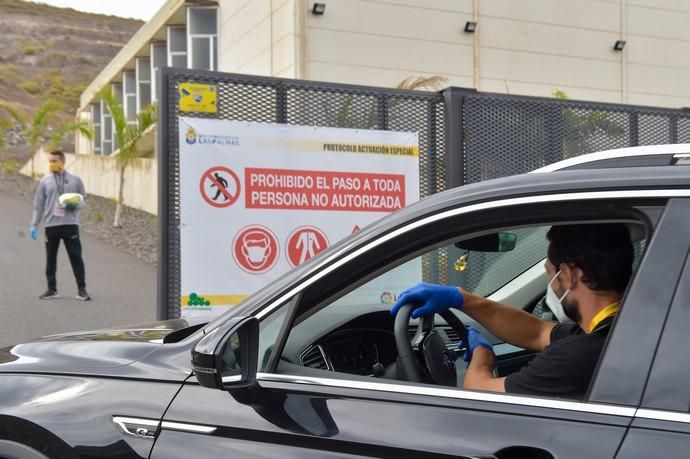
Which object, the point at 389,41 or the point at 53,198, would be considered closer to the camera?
the point at 53,198

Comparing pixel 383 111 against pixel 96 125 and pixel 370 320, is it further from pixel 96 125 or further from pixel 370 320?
pixel 96 125

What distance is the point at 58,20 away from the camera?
381ft

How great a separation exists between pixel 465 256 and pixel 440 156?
161 inches

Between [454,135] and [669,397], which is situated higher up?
[454,135]

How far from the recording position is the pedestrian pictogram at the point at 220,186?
6223mm

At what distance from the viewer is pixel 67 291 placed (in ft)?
42.0

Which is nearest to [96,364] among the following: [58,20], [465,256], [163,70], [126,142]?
[465,256]

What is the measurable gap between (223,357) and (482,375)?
2.37 feet

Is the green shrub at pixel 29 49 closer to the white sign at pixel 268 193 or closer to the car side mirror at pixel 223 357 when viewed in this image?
the white sign at pixel 268 193

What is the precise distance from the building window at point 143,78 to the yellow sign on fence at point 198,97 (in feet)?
91.3

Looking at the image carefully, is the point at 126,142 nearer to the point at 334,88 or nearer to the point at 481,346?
the point at 334,88

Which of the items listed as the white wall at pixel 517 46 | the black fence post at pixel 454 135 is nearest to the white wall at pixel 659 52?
the white wall at pixel 517 46

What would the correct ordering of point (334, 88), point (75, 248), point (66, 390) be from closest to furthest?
point (66, 390), point (334, 88), point (75, 248)

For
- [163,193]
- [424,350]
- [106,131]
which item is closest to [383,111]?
[163,193]
